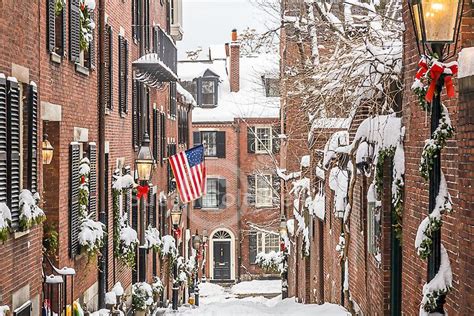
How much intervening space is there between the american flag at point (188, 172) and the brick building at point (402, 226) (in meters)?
3.49

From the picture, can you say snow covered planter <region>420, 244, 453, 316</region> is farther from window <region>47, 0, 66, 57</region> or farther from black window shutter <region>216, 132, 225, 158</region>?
black window shutter <region>216, 132, 225, 158</region>

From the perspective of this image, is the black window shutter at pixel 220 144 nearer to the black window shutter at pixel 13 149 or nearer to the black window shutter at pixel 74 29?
the black window shutter at pixel 74 29

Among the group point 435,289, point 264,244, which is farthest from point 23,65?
point 264,244

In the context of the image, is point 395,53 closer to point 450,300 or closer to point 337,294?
point 450,300

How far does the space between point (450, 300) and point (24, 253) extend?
17.3ft

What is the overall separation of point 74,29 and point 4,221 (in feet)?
21.7

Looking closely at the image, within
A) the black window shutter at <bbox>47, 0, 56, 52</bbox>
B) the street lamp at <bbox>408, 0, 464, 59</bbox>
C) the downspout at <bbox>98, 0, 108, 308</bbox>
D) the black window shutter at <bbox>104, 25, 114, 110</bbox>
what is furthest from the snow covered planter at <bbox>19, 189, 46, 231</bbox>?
the black window shutter at <bbox>104, 25, 114, 110</bbox>

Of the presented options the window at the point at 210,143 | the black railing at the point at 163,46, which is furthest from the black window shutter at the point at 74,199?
the window at the point at 210,143

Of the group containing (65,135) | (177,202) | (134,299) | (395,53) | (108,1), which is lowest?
(134,299)

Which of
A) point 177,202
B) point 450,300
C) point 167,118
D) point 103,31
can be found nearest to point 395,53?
point 450,300

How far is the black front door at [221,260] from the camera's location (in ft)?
167

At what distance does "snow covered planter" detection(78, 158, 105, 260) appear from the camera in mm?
15266

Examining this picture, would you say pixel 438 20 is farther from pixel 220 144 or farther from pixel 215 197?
pixel 220 144

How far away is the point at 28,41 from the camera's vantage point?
10.9 m
